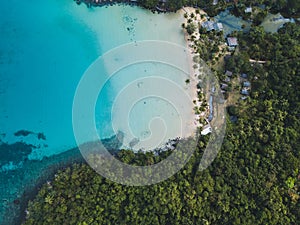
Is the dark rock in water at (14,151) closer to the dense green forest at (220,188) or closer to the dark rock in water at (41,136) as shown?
the dark rock in water at (41,136)

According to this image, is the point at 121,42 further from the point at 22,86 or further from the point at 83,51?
the point at 22,86

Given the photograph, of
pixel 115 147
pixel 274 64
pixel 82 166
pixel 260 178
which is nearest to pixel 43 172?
pixel 82 166

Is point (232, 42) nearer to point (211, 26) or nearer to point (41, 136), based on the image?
point (211, 26)

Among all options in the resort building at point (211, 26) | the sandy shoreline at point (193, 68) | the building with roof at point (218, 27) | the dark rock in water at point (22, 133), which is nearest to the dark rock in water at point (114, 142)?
the sandy shoreline at point (193, 68)

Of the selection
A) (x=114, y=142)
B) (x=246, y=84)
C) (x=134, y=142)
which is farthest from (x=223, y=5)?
(x=114, y=142)

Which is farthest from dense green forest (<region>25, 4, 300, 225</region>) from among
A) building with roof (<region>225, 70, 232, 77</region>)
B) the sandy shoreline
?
building with roof (<region>225, 70, 232, 77</region>)

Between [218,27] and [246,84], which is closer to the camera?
[246,84]
